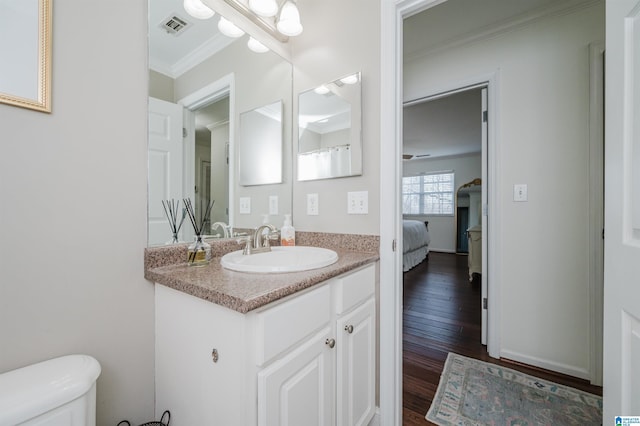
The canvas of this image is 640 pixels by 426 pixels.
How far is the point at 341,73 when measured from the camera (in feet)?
4.51

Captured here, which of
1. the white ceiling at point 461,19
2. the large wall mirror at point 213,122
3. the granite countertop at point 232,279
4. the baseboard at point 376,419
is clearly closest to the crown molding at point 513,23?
the white ceiling at point 461,19

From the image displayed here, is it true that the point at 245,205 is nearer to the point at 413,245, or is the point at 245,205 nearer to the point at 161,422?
the point at 161,422

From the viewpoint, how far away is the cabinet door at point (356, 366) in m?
0.99

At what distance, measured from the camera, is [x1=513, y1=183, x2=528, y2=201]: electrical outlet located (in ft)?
5.99

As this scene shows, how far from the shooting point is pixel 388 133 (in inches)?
47.8

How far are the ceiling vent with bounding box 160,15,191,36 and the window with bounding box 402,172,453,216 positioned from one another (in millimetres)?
6855


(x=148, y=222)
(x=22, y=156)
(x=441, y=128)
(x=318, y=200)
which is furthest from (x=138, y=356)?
(x=441, y=128)

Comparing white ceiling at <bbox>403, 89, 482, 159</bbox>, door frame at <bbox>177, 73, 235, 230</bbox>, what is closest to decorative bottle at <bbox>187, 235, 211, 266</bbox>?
door frame at <bbox>177, 73, 235, 230</bbox>

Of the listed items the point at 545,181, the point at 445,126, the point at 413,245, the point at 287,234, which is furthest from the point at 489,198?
the point at 445,126

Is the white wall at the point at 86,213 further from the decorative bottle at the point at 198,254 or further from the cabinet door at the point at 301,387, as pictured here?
the cabinet door at the point at 301,387

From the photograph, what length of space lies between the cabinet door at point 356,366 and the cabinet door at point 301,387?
2.2 inches

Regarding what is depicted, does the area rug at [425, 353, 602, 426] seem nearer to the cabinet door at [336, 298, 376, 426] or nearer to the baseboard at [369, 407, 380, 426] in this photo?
the baseboard at [369, 407, 380, 426]

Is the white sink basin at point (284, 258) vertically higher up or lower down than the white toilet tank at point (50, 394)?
higher up

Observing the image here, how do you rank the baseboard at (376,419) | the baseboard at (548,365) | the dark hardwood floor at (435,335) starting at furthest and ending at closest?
the baseboard at (548,365) < the dark hardwood floor at (435,335) < the baseboard at (376,419)
